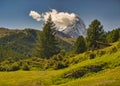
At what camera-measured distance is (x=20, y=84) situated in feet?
148

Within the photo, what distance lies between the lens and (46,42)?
116m

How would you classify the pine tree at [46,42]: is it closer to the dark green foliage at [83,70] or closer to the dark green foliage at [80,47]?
the dark green foliage at [80,47]

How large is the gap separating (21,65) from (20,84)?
2755 centimetres

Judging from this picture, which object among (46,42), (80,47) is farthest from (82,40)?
(46,42)

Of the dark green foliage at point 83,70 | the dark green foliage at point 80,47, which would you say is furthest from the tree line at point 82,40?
the dark green foliage at point 83,70

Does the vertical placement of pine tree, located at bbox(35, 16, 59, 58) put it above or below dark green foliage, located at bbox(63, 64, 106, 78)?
above

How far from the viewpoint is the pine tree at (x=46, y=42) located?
11556cm

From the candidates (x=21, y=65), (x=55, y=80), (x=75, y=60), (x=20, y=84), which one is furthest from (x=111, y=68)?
(x=21, y=65)

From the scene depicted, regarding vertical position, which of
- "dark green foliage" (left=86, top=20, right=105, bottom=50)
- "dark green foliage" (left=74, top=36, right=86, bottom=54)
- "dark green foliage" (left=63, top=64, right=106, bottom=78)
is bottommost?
"dark green foliage" (left=63, top=64, right=106, bottom=78)

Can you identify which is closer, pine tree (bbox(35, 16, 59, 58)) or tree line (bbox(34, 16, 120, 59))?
tree line (bbox(34, 16, 120, 59))

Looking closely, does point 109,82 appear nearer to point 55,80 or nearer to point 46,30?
point 55,80

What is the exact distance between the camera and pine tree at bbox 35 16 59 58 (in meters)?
116

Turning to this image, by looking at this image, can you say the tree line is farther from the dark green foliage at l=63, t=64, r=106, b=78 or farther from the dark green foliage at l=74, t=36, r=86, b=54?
the dark green foliage at l=63, t=64, r=106, b=78

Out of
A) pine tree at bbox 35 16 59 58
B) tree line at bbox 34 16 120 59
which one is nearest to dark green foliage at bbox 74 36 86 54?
tree line at bbox 34 16 120 59
